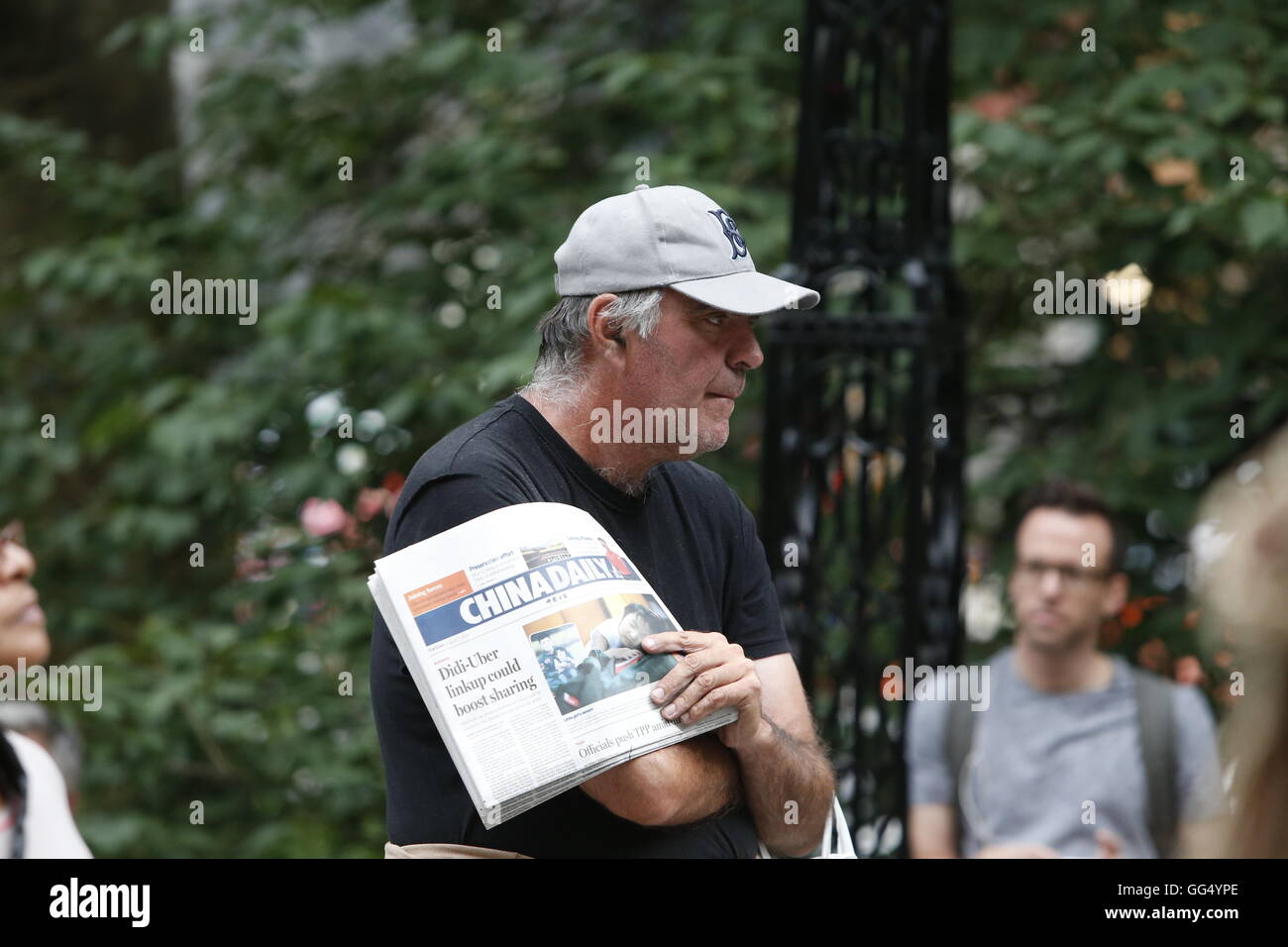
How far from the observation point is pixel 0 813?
2.35m

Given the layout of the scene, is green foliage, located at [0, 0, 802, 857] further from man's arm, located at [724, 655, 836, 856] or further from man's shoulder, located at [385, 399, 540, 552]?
man's shoulder, located at [385, 399, 540, 552]

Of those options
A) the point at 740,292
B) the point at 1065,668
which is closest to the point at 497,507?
the point at 740,292

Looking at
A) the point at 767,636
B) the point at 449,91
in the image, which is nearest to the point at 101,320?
the point at 449,91

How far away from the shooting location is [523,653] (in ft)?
5.62

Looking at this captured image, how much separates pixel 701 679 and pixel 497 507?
30 cm

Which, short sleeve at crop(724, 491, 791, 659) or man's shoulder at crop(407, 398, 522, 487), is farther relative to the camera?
short sleeve at crop(724, 491, 791, 659)

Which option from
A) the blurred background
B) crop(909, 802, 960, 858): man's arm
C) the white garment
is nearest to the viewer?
the white garment

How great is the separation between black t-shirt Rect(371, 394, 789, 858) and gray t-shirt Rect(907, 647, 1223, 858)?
1.49 m

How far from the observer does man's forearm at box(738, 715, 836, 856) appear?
75.6 inches

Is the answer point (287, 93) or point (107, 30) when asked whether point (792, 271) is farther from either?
point (107, 30)

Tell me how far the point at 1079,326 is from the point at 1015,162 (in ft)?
2.73

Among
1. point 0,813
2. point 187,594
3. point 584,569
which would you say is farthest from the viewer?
point 187,594

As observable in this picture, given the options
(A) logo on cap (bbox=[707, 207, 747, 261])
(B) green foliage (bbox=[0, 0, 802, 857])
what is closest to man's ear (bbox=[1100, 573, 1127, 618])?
(B) green foliage (bbox=[0, 0, 802, 857])

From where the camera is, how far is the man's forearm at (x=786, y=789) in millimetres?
1921
